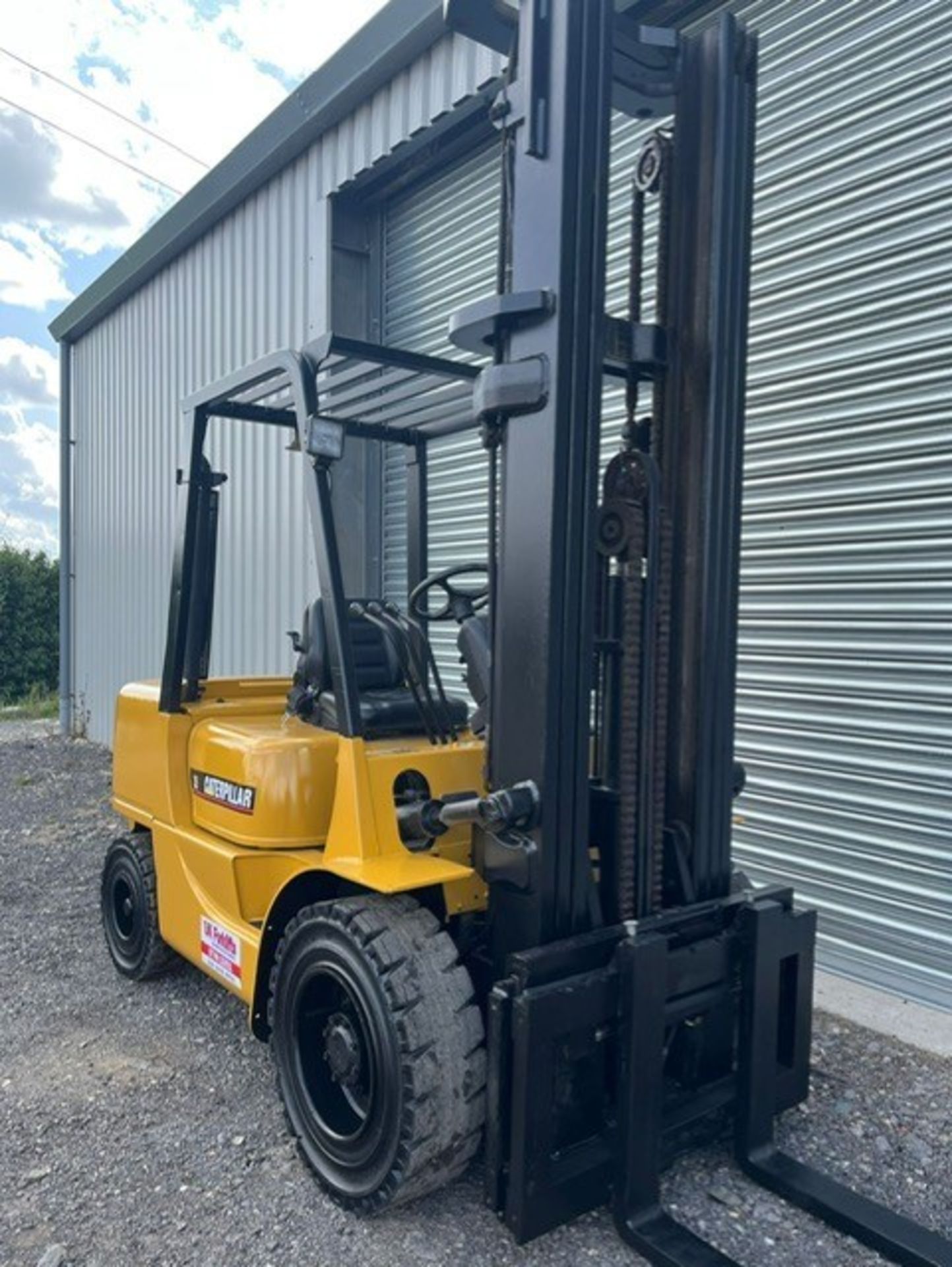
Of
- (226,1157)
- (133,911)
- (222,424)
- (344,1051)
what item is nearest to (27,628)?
(222,424)

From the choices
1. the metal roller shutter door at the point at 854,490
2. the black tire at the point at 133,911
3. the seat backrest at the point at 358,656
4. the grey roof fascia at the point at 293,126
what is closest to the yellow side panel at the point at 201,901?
the black tire at the point at 133,911

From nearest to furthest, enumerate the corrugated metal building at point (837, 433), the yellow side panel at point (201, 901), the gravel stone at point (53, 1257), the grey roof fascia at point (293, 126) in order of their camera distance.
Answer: the gravel stone at point (53, 1257) → the yellow side panel at point (201, 901) → the corrugated metal building at point (837, 433) → the grey roof fascia at point (293, 126)

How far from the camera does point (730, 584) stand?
301cm

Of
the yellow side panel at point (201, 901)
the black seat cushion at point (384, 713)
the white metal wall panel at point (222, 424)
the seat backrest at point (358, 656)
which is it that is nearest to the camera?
the yellow side panel at point (201, 901)

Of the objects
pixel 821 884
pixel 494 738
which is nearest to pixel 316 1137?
pixel 494 738

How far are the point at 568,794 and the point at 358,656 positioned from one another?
4.49 feet

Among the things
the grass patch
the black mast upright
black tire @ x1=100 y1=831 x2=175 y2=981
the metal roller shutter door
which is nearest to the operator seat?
the black mast upright

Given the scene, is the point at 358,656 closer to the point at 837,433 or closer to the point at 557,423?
the point at 557,423

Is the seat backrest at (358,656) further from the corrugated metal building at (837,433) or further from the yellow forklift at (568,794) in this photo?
the corrugated metal building at (837,433)

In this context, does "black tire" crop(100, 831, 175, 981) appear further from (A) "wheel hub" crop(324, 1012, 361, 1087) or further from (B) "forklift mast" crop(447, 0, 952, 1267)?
(B) "forklift mast" crop(447, 0, 952, 1267)

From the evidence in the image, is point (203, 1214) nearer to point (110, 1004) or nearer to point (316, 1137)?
point (316, 1137)

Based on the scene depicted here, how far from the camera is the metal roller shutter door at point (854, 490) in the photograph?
442 centimetres

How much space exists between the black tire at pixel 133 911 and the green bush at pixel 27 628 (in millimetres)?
13666

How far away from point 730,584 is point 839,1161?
184cm
